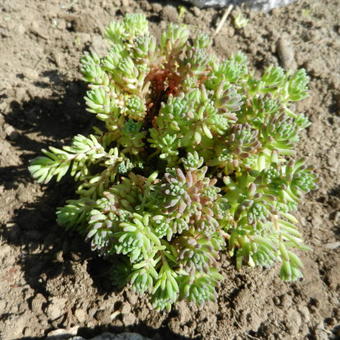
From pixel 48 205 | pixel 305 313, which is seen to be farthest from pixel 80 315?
pixel 305 313

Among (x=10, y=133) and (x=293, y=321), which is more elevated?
(x=293, y=321)

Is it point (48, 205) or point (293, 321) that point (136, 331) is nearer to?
point (293, 321)

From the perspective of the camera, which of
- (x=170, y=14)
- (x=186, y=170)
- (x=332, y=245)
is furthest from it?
(x=170, y=14)

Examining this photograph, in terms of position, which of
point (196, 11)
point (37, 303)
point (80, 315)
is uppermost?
point (196, 11)

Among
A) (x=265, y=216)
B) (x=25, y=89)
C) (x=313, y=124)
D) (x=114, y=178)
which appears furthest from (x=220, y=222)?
(x=25, y=89)

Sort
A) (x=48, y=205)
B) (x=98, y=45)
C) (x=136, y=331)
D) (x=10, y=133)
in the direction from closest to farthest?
(x=136, y=331)
(x=48, y=205)
(x=10, y=133)
(x=98, y=45)

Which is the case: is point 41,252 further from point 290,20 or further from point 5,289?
point 290,20
